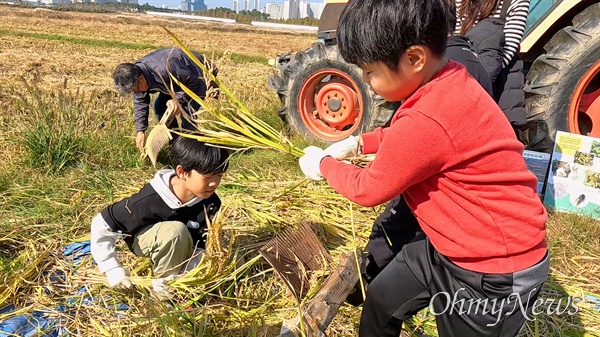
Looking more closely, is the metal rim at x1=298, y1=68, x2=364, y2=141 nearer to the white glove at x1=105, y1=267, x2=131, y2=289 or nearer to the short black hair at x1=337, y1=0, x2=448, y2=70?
the white glove at x1=105, y1=267, x2=131, y2=289

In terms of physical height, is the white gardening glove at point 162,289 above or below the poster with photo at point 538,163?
below

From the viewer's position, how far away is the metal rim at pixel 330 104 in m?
4.12

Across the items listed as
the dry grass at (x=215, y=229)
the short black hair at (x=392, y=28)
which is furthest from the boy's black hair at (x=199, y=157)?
the short black hair at (x=392, y=28)

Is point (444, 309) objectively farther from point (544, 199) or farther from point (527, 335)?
point (544, 199)

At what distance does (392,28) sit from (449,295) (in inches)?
31.5

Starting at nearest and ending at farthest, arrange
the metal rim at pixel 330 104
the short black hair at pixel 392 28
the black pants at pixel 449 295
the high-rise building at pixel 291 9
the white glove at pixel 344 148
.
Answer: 1. the short black hair at pixel 392 28
2. the black pants at pixel 449 295
3. the white glove at pixel 344 148
4. the metal rim at pixel 330 104
5. the high-rise building at pixel 291 9

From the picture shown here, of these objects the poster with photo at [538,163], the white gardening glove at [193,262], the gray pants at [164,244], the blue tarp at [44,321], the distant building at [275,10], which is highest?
the poster with photo at [538,163]

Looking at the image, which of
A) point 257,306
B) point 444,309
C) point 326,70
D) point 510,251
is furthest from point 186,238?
point 326,70

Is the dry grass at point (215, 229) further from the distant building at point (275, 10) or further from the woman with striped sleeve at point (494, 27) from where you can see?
the distant building at point (275, 10)

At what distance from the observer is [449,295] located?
1445 millimetres

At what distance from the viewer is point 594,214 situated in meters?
3.13

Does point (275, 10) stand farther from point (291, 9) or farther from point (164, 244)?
point (164, 244)

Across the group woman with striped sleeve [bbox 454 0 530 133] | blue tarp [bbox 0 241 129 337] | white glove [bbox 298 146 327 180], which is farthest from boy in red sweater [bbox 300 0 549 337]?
blue tarp [bbox 0 241 129 337]

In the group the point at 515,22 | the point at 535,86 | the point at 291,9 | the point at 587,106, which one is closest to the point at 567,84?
the point at 535,86
